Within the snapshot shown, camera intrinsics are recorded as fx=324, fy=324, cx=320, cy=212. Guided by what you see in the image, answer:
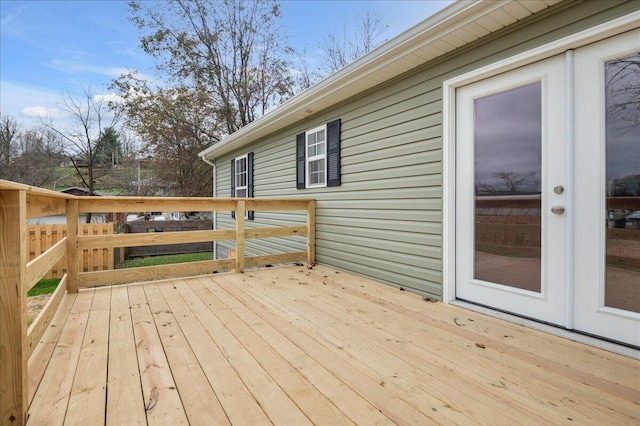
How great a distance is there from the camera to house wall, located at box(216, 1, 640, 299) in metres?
2.38

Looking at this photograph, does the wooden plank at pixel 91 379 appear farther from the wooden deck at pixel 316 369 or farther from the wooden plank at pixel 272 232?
the wooden plank at pixel 272 232

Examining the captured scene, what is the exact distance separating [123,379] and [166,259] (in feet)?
30.1

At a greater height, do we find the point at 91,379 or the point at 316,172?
the point at 316,172

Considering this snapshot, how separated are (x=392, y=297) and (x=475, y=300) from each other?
721mm

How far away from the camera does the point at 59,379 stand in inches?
62.8

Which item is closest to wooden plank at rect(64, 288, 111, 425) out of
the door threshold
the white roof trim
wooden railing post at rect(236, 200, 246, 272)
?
wooden railing post at rect(236, 200, 246, 272)

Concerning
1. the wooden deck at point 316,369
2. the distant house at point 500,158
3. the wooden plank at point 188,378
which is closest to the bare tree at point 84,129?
the distant house at point 500,158

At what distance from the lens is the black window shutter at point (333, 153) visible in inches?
176

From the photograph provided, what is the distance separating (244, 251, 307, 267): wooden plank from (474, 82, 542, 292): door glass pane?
8.66 ft

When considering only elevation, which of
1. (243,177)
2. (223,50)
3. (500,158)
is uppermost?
(223,50)

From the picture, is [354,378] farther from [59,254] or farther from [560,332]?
[59,254]

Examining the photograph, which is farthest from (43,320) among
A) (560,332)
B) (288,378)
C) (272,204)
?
(560,332)

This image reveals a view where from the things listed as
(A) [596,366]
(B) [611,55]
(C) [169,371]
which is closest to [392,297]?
(A) [596,366]

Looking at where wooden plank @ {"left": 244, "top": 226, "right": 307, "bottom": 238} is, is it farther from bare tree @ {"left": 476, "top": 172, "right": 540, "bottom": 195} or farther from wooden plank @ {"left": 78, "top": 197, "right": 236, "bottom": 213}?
bare tree @ {"left": 476, "top": 172, "right": 540, "bottom": 195}
